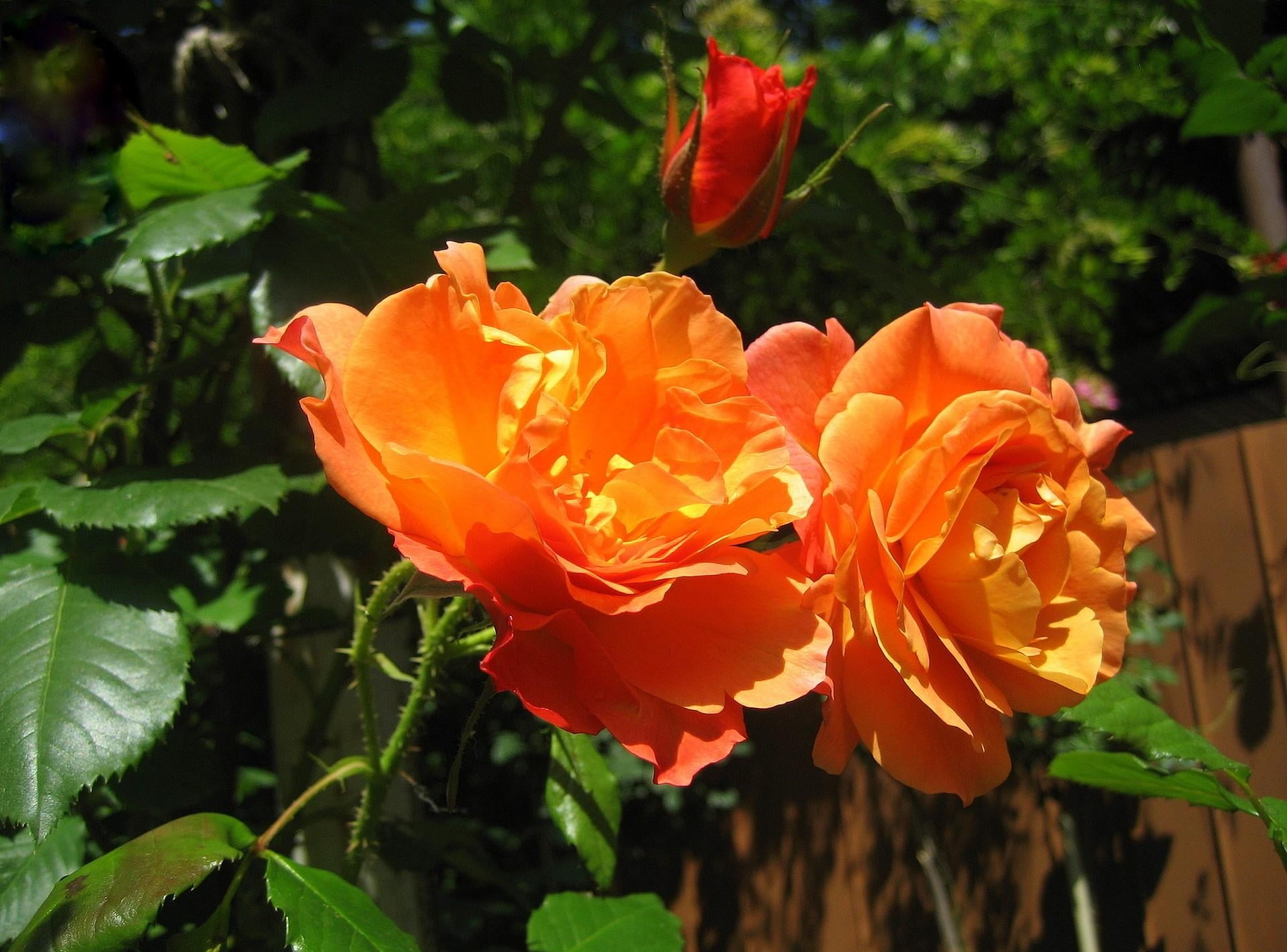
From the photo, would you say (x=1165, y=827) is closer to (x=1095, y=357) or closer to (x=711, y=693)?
(x=1095, y=357)

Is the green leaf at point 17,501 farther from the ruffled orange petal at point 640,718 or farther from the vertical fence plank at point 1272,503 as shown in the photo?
the vertical fence plank at point 1272,503

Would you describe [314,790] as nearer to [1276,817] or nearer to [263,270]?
[263,270]

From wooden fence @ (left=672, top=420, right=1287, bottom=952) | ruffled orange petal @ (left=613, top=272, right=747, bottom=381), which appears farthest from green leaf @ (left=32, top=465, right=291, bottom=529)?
wooden fence @ (left=672, top=420, right=1287, bottom=952)

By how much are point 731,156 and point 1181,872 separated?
1687 mm

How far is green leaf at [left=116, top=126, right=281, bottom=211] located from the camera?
2.40ft

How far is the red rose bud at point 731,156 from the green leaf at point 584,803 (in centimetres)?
39

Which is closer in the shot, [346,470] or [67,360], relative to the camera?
[346,470]

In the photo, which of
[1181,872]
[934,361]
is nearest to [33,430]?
[934,361]

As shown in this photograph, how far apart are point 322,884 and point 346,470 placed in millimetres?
312

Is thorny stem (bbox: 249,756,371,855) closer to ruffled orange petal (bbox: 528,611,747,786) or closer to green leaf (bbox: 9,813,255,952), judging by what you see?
green leaf (bbox: 9,813,255,952)

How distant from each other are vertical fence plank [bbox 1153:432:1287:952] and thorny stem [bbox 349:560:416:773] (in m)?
1.54

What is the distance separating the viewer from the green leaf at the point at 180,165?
732 millimetres

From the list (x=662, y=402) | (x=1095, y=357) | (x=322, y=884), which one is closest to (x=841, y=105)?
(x=1095, y=357)

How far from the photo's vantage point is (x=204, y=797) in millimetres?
812
